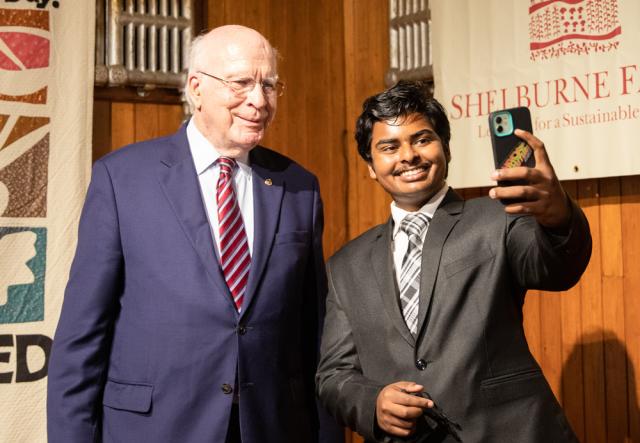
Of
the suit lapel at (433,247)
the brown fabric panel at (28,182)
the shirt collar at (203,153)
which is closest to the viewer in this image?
the suit lapel at (433,247)

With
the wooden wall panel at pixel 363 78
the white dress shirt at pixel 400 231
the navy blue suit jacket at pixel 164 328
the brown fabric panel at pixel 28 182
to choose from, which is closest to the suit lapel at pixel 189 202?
the navy blue suit jacket at pixel 164 328

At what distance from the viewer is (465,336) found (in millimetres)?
1588

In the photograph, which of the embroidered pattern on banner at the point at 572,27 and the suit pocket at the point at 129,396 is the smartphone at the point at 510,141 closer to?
the suit pocket at the point at 129,396

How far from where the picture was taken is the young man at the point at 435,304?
1544 mm

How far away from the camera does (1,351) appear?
109 inches

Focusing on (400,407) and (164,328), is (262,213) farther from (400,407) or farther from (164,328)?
(400,407)

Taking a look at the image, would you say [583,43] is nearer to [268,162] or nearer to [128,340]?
[268,162]

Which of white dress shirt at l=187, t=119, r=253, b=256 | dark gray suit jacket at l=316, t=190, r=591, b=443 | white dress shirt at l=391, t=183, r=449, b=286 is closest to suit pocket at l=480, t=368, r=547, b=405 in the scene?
dark gray suit jacket at l=316, t=190, r=591, b=443

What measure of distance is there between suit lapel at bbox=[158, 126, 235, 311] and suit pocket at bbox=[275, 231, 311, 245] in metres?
0.17

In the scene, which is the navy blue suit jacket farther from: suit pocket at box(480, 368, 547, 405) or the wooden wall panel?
the wooden wall panel

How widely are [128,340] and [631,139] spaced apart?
1774 mm

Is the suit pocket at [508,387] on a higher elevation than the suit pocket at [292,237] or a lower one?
lower

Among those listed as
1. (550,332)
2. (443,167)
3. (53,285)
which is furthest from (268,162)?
(550,332)

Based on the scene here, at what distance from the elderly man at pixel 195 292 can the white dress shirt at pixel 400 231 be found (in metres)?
0.28
